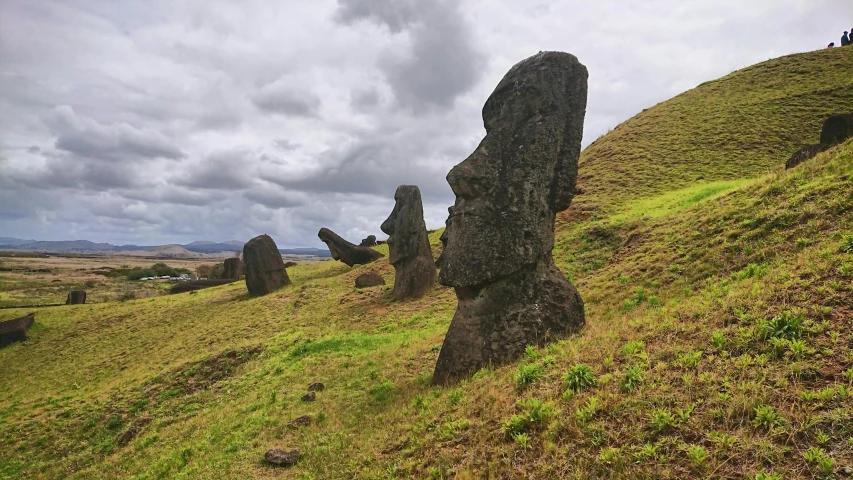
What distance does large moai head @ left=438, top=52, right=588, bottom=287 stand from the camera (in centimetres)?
959

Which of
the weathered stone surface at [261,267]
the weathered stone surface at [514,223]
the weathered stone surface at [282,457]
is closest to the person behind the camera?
the weathered stone surface at [282,457]

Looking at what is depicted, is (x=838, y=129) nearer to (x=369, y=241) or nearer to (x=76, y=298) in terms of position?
(x=369, y=241)

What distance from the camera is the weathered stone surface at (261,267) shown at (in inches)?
1164

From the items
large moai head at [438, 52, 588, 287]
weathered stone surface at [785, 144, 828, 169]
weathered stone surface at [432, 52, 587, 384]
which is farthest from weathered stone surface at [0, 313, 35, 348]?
weathered stone surface at [785, 144, 828, 169]

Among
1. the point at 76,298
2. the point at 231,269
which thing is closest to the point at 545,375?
the point at 231,269

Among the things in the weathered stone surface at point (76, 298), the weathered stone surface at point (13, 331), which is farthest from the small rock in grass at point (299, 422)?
the weathered stone surface at point (76, 298)

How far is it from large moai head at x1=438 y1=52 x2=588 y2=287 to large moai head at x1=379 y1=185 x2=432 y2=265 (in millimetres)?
12382

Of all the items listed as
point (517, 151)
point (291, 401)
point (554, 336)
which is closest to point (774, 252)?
point (554, 336)

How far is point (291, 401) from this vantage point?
36.5 feet

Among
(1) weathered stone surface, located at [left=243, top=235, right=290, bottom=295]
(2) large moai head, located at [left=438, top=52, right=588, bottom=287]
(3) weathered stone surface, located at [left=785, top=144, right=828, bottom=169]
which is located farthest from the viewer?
(1) weathered stone surface, located at [left=243, top=235, right=290, bottom=295]

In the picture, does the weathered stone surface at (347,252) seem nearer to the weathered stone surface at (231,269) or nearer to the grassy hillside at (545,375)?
the grassy hillside at (545,375)

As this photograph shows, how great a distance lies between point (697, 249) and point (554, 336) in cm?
660

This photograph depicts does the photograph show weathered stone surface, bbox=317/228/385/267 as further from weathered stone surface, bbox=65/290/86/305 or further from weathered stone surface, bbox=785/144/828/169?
weathered stone surface, bbox=785/144/828/169

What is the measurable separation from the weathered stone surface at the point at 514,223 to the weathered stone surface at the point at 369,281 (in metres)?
16.5
